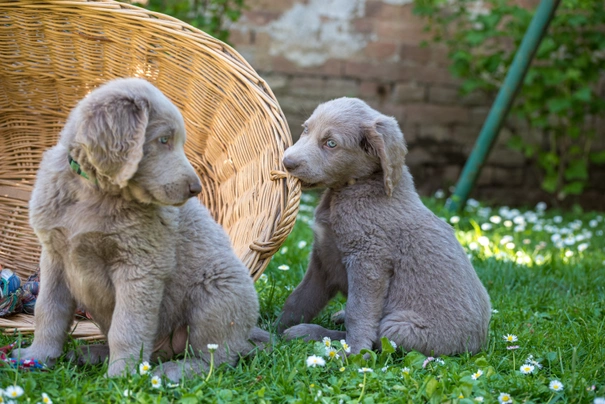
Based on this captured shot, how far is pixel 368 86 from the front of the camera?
7984 millimetres

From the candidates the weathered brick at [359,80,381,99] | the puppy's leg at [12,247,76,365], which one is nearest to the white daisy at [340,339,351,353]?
the puppy's leg at [12,247,76,365]

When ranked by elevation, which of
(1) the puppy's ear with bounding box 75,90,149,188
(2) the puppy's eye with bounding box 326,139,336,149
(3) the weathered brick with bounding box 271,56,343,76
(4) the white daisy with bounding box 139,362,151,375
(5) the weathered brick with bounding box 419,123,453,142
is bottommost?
(5) the weathered brick with bounding box 419,123,453,142

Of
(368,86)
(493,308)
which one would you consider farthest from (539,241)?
(368,86)

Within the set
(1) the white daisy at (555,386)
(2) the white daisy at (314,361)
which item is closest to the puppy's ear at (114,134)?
(2) the white daisy at (314,361)

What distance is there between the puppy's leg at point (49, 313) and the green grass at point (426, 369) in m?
0.08

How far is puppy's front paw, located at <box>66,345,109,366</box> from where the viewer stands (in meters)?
2.81

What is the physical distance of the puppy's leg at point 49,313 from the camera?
270 centimetres

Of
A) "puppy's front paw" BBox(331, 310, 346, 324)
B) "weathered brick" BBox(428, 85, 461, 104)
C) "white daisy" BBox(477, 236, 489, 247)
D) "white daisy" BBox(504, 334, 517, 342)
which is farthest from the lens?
"weathered brick" BBox(428, 85, 461, 104)

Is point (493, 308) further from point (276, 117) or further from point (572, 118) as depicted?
point (572, 118)

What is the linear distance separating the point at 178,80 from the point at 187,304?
1.57 m

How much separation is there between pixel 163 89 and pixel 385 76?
4.51 m

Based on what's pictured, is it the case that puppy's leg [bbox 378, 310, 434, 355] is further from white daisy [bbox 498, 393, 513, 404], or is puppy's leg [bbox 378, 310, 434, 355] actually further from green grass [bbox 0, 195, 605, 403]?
white daisy [bbox 498, 393, 513, 404]

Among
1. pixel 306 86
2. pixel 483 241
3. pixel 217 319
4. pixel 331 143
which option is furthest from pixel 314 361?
pixel 306 86

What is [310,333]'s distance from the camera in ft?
10.4
